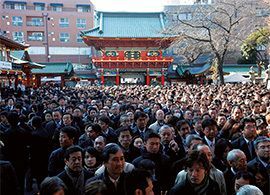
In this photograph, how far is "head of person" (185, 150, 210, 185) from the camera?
3586 millimetres

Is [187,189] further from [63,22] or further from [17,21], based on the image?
[63,22]

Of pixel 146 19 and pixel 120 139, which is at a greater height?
pixel 146 19

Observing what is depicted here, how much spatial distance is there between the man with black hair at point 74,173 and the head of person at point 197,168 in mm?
1253

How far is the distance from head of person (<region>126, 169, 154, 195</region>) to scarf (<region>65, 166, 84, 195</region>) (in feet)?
2.57

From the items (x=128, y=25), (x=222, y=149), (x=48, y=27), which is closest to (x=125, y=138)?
(x=222, y=149)

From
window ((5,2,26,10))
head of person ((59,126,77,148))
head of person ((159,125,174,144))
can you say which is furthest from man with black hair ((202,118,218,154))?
window ((5,2,26,10))

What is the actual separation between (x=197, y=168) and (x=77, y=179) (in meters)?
1.43

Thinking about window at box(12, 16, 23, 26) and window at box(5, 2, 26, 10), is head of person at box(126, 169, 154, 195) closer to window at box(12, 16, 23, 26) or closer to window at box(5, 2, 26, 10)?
window at box(12, 16, 23, 26)

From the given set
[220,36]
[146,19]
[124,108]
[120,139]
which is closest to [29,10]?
[146,19]

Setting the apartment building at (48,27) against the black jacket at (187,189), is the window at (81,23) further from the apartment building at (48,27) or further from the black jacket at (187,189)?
the black jacket at (187,189)

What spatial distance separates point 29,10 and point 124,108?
51.9m

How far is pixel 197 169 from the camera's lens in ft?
11.8

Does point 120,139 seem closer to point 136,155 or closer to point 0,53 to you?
point 136,155

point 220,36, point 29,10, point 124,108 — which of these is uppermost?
point 29,10
